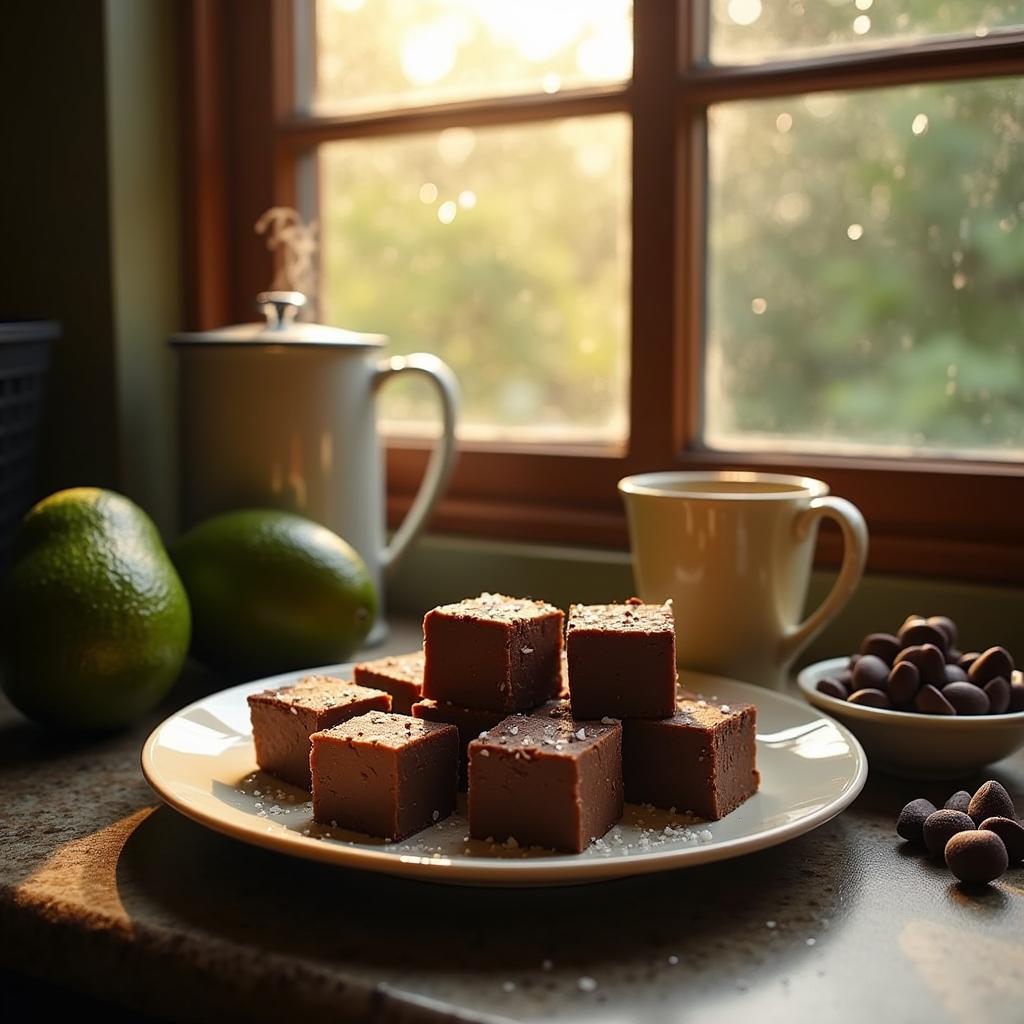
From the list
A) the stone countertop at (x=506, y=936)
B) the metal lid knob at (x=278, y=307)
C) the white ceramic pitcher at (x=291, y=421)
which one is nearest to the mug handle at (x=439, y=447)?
the white ceramic pitcher at (x=291, y=421)

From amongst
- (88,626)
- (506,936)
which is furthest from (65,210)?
(506,936)

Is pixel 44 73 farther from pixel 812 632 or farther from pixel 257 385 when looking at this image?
pixel 812 632

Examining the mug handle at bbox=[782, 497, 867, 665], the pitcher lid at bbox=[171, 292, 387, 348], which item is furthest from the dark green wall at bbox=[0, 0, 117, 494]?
the mug handle at bbox=[782, 497, 867, 665]

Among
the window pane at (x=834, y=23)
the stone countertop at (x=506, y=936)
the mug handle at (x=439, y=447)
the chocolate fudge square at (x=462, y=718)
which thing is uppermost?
the window pane at (x=834, y=23)

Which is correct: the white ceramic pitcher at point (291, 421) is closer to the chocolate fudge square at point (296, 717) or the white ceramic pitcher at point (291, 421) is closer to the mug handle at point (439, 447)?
the mug handle at point (439, 447)

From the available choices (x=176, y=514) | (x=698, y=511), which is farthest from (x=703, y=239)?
(x=176, y=514)

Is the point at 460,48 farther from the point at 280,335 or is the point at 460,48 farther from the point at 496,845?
the point at 496,845
